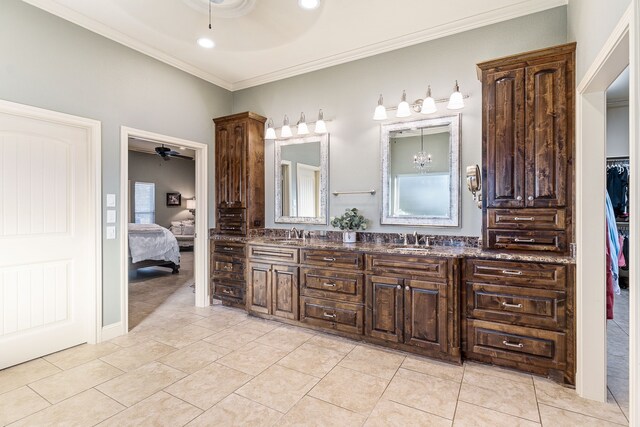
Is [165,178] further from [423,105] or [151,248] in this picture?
[423,105]

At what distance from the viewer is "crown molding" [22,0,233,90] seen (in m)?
2.80

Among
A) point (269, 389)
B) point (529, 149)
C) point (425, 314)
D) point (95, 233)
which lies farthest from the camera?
point (95, 233)

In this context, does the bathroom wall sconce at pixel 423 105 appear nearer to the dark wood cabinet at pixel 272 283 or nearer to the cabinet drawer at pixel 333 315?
the dark wood cabinet at pixel 272 283

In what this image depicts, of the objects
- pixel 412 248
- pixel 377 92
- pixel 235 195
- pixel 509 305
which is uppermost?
pixel 377 92

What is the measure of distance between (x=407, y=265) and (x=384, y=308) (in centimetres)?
46

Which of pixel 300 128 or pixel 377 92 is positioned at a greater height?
pixel 377 92

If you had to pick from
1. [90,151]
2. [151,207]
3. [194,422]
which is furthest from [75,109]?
[151,207]

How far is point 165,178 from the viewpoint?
9.83 m

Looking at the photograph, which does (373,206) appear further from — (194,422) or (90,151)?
(90,151)

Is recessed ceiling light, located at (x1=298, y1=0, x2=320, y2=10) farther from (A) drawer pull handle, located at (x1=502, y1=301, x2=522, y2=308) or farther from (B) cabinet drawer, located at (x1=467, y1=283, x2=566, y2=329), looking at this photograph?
(A) drawer pull handle, located at (x1=502, y1=301, x2=522, y2=308)

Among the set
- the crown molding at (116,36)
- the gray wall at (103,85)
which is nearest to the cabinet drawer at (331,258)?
the gray wall at (103,85)

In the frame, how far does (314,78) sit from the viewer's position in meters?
4.06

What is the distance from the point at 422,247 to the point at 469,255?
573mm

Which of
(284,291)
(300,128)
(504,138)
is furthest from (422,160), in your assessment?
(284,291)
